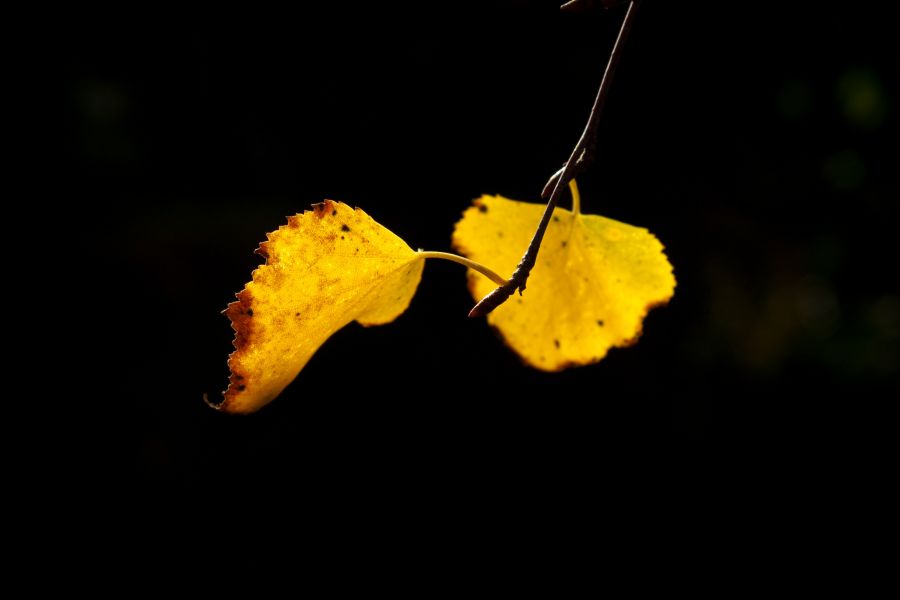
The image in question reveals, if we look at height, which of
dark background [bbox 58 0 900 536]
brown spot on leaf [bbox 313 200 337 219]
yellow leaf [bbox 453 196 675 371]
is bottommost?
dark background [bbox 58 0 900 536]

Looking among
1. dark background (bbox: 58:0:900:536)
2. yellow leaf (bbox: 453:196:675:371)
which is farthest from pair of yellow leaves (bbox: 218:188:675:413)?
dark background (bbox: 58:0:900:536)

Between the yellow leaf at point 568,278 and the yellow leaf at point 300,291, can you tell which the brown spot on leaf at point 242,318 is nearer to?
the yellow leaf at point 300,291

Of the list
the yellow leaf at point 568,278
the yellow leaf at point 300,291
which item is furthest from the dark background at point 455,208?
the yellow leaf at point 300,291

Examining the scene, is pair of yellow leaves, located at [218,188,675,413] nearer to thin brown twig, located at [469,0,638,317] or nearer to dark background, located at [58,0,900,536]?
thin brown twig, located at [469,0,638,317]

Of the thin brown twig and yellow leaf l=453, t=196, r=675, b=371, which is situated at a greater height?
the thin brown twig

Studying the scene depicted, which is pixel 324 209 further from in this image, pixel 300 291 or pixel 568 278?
pixel 568 278

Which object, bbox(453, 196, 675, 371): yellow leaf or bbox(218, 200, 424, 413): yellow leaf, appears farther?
bbox(453, 196, 675, 371): yellow leaf

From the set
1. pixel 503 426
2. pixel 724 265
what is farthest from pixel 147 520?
pixel 724 265


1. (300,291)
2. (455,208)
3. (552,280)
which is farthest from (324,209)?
(455,208)
